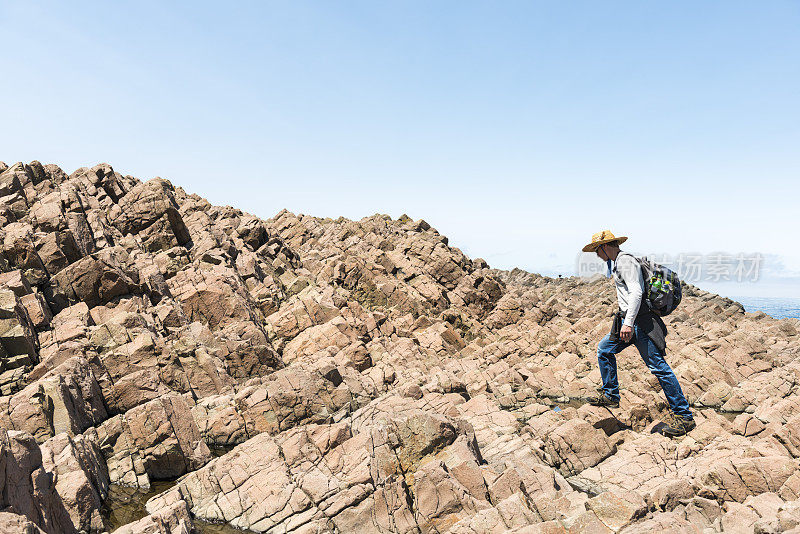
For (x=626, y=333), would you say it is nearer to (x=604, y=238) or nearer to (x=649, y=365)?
(x=649, y=365)

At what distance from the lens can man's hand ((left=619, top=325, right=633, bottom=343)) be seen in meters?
12.4

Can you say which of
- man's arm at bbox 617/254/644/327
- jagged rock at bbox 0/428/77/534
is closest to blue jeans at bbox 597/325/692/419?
man's arm at bbox 617/254/644/327

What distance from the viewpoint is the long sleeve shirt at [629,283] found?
1240 centimetres

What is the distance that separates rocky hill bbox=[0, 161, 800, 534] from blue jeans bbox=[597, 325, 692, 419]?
5.78 ft

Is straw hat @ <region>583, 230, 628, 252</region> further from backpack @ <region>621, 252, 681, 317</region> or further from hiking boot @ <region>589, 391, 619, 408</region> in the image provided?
hiking boot @ <region>589, 391, 619, 408</region>

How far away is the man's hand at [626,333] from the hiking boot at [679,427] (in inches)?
160

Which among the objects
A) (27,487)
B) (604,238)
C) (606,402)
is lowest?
(606,402)

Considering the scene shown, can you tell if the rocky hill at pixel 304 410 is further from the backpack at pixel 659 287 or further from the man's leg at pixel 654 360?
the backpack at pixel 659 287

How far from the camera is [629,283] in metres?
12.5

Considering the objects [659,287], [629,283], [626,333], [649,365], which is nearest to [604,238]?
[629,283]

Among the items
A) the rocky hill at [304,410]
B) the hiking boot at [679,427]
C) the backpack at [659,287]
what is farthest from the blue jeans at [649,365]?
the rocky hill at [304,410]

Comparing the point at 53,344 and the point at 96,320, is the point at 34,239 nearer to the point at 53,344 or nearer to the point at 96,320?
the point at 96,320

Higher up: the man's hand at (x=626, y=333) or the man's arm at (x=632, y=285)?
the man's arm at (x=632, y=285)

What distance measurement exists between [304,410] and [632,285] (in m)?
16.5
